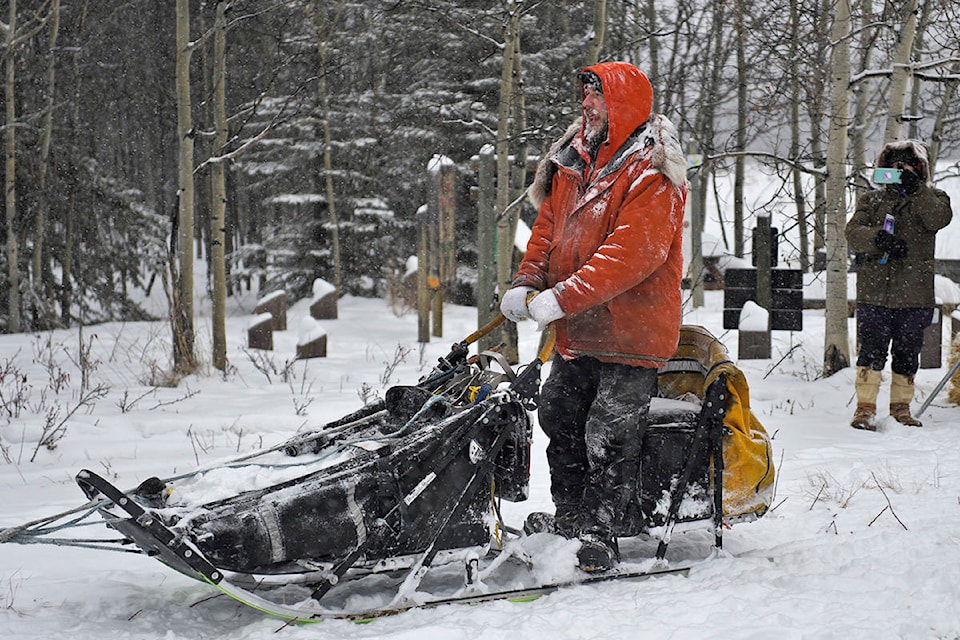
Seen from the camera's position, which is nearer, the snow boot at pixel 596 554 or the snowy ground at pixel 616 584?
the snowy ground at pixel 616 584

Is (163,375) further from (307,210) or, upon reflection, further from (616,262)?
(307,210)

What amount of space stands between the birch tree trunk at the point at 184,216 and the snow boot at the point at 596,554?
5.96 metres

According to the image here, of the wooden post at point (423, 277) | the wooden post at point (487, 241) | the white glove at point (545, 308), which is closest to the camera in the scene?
the white glove at point (545, 308)

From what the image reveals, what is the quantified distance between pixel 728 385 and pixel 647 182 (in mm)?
899

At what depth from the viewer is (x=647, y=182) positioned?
329 centimetres

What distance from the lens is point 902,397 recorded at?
6.13 metres

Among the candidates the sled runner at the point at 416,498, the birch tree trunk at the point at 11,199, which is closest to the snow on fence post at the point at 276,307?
Result: the birch tree trunk at the point at 11,199

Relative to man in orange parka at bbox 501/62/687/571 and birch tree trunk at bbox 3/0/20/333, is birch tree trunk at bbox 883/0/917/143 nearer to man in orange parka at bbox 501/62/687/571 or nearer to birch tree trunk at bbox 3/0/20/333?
man in orange parka at bbox 501/62/687/571

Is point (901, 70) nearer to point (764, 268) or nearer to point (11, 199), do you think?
point (764, 268)

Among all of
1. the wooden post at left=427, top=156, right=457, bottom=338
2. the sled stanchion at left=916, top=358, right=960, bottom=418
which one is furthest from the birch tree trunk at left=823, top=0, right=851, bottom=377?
the wooden post at left=427, top=156, right=457, bottom=338

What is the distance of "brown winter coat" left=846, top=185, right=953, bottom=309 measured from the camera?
5930 millimetres

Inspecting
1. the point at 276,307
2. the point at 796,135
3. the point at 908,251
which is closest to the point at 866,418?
the point at 908,251

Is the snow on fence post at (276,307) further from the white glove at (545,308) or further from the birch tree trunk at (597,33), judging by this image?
the white glove at (545,308)

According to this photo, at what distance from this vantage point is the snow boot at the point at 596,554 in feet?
10.9
